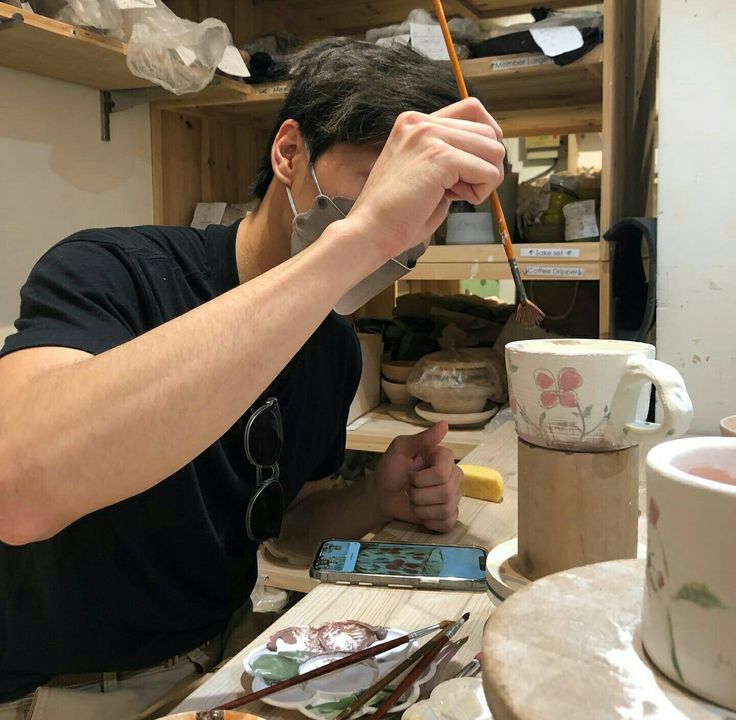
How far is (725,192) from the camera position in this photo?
150 centimetres

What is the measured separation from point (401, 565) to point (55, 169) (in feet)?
5.22

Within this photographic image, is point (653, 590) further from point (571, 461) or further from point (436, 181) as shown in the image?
point (436, 181)

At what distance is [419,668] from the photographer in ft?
2.11

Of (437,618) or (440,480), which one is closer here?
(437,618)

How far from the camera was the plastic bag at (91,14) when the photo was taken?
63.8 inches

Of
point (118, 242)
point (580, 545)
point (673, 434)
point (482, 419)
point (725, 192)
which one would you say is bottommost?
point (482, 419)

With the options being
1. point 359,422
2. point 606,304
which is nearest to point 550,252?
point 606,304

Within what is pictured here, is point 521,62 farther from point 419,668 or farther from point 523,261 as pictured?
point 419,668

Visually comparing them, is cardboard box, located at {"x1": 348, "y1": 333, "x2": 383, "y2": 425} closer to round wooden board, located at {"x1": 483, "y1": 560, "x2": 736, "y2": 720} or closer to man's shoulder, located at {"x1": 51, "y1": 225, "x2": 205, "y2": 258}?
man's shoulder, located at {"x1": 51, "y1": 225, "x2": 205, "y2": 258}

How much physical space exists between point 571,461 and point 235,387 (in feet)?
1.05

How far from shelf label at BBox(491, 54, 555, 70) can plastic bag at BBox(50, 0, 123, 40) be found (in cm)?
94

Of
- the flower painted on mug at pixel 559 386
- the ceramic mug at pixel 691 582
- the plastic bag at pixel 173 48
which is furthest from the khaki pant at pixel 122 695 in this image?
the plastic bag at pixel 173 48

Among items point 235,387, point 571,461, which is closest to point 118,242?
point 235,387

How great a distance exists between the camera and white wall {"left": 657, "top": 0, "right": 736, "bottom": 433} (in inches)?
58.6
